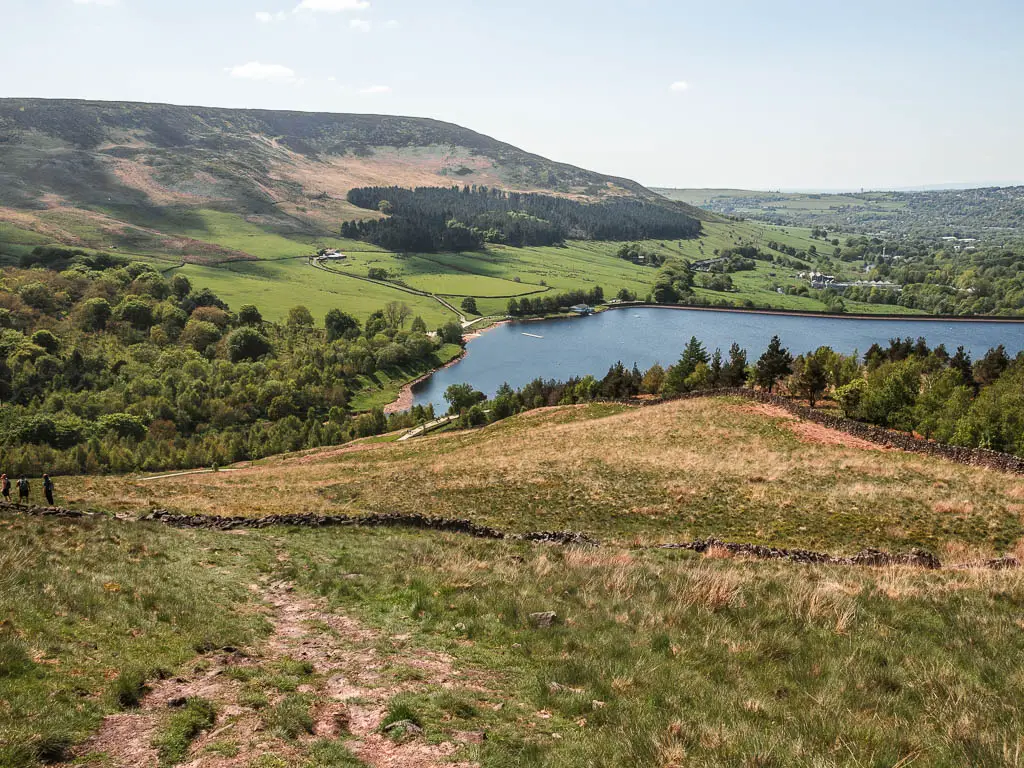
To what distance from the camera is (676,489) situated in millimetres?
32594

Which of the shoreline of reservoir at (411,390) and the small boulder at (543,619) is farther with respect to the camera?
the shoreline of reservoir at (411,390)

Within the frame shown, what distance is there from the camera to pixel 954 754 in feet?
25.1

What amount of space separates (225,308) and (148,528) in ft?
509

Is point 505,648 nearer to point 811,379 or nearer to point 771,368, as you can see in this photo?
point 811,379

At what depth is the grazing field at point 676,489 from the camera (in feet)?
84.1

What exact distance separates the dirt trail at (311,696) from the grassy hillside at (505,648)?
5 centimetres

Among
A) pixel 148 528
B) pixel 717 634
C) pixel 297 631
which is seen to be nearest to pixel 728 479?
pixel 717 634

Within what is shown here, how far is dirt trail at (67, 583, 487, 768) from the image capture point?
855 cm

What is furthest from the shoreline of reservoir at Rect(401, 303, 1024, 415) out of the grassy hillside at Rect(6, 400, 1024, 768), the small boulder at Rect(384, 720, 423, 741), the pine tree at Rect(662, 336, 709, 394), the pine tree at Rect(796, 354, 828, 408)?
the small boulder at Rect(384, 720, 423, 741)

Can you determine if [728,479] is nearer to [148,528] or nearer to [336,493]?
[336,493]

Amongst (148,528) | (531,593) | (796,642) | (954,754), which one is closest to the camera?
(954,754)

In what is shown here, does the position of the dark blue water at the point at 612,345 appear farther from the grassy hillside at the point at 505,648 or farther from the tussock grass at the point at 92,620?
the tussock grass at the point at 92,620

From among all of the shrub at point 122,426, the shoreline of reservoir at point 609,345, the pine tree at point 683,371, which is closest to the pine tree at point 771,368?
the pine tree at point 683,371

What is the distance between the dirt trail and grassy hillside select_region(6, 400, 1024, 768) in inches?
1.9
